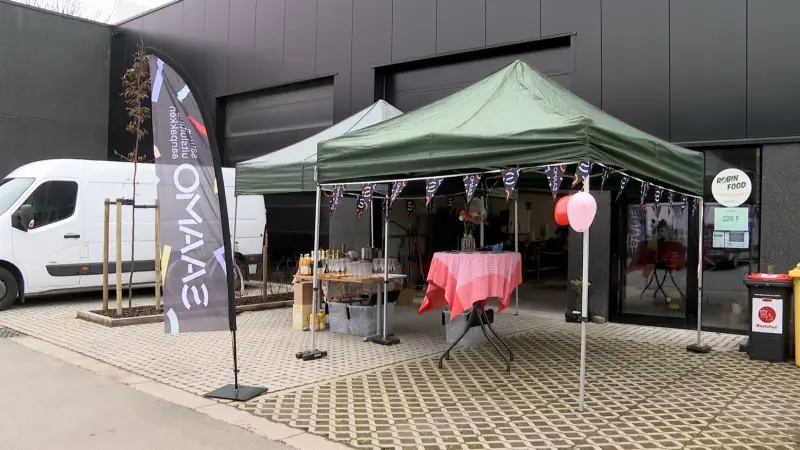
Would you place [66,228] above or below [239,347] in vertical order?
above

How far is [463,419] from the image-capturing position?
182 inches

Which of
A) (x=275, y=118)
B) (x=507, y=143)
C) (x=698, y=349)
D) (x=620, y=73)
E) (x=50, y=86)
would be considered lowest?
(x=698, y=349)

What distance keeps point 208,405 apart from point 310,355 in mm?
1672

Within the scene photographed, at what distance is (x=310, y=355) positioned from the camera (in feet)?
21.2

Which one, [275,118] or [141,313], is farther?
[275,118]

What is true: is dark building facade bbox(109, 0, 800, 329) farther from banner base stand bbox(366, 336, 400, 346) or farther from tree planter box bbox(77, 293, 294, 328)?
banner base stand bbox(366, 336, 400, 346)

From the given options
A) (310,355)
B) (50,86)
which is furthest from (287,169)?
(50,86)

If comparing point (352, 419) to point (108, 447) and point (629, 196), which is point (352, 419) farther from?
point (629, 196)

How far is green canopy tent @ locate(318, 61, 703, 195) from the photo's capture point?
16.0 feet

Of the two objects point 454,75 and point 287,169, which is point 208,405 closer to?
point 287,169

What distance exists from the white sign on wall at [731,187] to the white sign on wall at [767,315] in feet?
5.56

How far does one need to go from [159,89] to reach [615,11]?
6.73 m

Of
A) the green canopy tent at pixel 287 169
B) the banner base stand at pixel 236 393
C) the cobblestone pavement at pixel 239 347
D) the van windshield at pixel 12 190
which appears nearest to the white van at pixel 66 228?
the van windshield at pixel 12 190

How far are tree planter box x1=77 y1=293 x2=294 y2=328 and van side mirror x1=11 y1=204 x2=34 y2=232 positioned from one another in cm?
176
